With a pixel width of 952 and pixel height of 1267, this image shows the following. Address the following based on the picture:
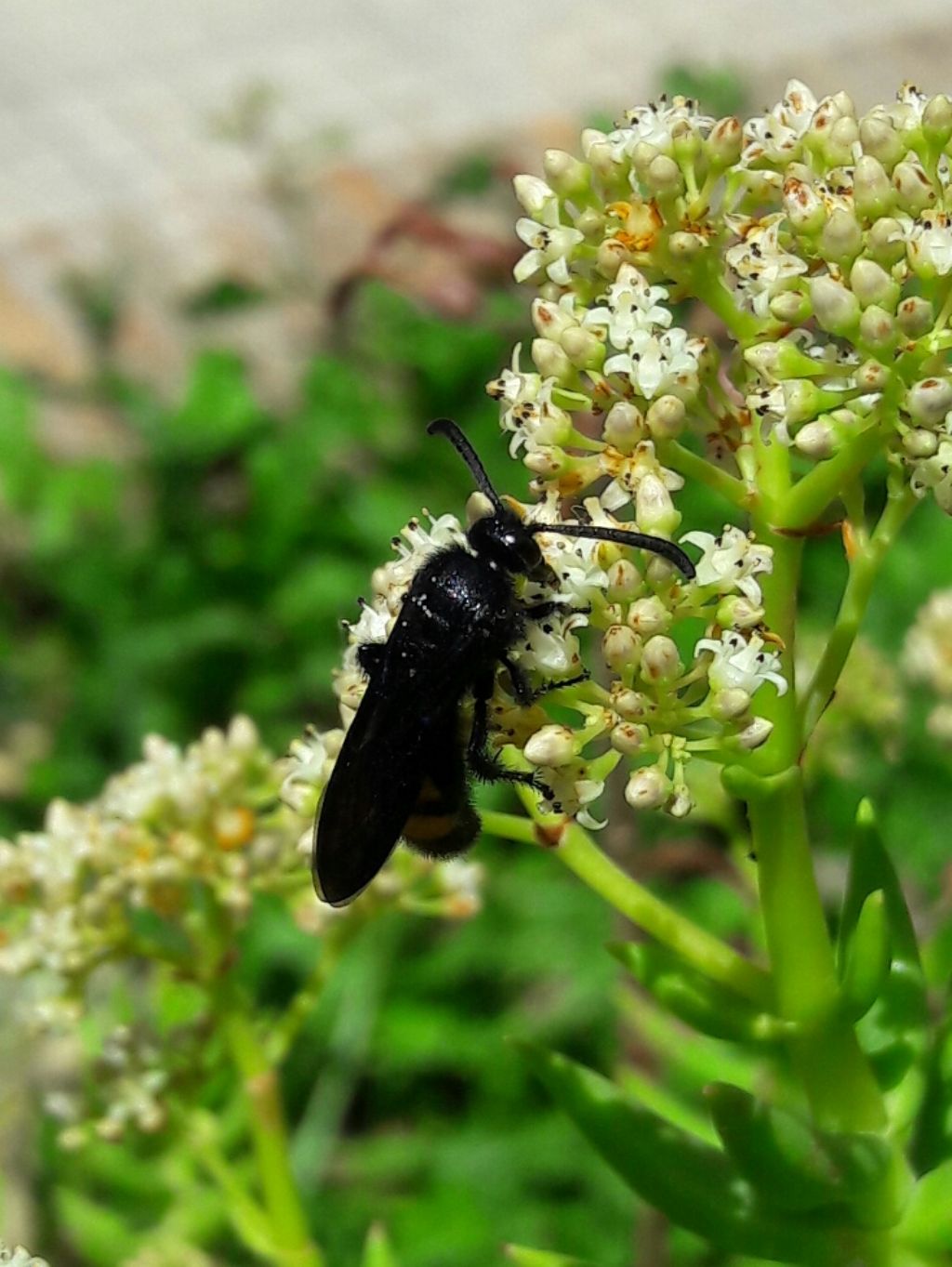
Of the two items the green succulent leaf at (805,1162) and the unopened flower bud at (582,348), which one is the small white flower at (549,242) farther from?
the green succulent leaf at (805,1162)

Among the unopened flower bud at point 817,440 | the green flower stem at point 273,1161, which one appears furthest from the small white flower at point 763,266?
the green flower stem at point 273,1161

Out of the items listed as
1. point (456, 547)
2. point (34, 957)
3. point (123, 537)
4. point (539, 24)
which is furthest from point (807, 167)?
point (539, 24)

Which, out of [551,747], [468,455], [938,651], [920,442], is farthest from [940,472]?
[938,651]

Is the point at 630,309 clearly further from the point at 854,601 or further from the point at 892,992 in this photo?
the point at 892,992

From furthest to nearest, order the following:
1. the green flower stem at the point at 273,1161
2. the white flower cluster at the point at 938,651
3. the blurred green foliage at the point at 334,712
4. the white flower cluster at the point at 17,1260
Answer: the blurred green foliage at the point at 334,712 → the white flower cluster at the point at 938,651 → the green flower stem at the point at 273,1161 → the white flower cluster at the point at 17,1260

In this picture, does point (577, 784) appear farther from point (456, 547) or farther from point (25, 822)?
point (25, 822)

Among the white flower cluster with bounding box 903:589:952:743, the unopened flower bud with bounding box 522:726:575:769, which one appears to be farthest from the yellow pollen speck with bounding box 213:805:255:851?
the white flower cluster with bounding box 903:589:952:743

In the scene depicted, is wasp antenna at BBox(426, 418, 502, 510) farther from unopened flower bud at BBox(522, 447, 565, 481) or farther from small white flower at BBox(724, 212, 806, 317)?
small white flower at BBox(724, 212, 806, 317)
